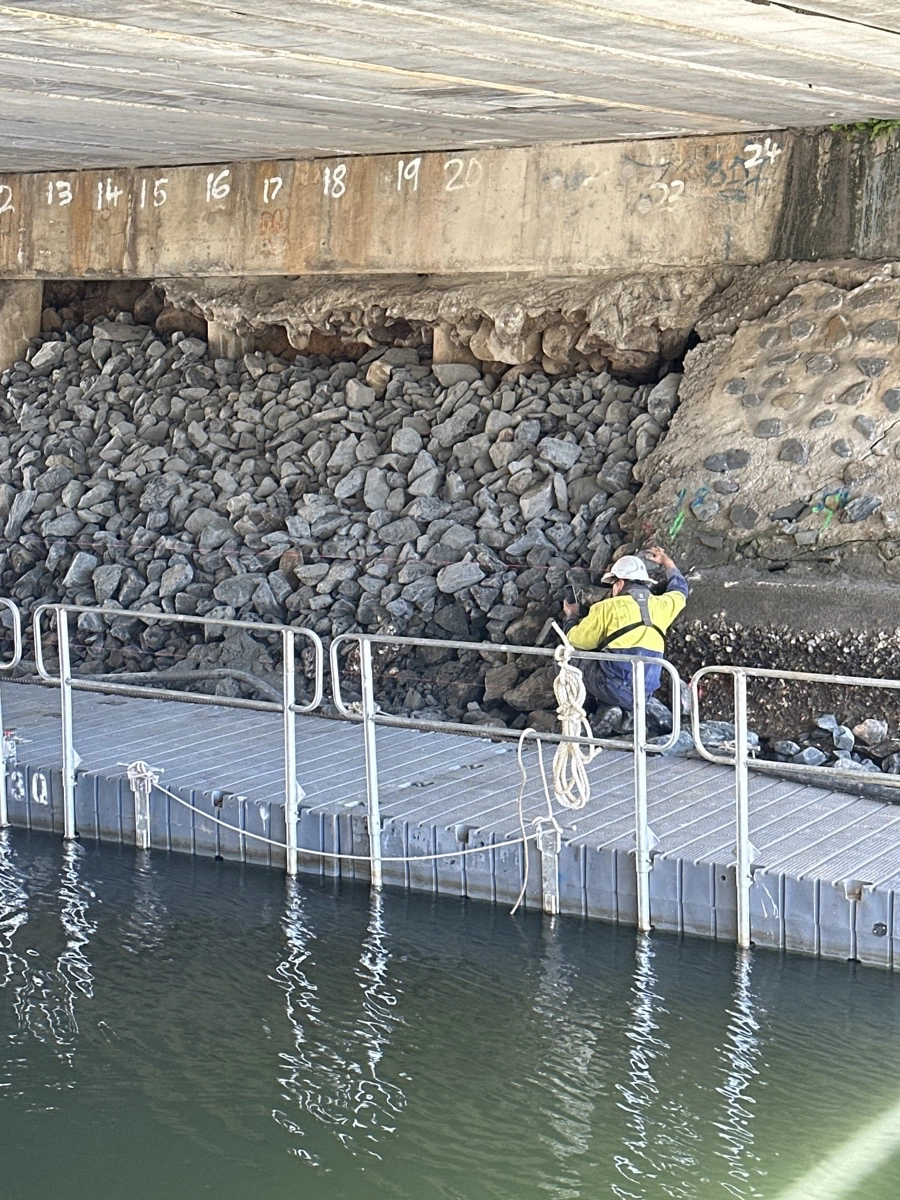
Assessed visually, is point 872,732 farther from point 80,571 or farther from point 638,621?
point 80,571

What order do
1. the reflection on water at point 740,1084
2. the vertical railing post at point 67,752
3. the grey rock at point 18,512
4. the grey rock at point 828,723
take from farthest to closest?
1. the grey rock at point 18,512
2. the grey rock at point 828,723
3. the vertical railing post at point 67,752
4. the reflection on water at point 740,1084

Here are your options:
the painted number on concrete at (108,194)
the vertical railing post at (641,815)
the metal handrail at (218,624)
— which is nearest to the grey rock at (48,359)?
the painted number on concrete at (108,194)

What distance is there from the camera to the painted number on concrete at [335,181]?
11859 mm

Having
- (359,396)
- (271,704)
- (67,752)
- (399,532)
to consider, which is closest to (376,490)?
(399,532)

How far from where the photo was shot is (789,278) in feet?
34.8

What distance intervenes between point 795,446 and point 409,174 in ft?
11.9

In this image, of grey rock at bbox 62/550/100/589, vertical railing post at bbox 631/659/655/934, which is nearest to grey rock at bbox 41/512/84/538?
grey rock at bbox 62/550/100/589

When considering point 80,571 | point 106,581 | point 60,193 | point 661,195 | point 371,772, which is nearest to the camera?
point 371,772

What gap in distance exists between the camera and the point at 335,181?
11.9 metres

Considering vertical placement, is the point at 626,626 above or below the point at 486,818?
above

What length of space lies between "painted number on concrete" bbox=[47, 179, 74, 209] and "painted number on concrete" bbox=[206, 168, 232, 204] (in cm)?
156

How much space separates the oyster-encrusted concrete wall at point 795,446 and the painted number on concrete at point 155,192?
16.1 ft

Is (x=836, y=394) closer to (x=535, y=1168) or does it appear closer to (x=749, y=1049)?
(x=749, y=1049)

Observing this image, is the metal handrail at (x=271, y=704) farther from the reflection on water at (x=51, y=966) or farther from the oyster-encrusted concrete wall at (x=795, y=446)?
the oyster-encrusted concrete wall at (x=795, y=446)
